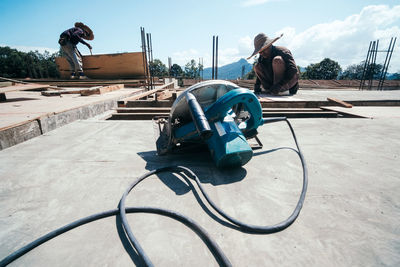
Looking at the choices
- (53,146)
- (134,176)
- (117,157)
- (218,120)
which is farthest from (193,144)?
(53,146)

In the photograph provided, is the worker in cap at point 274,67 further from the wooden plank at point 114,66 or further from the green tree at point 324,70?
the green tree at point 324,70

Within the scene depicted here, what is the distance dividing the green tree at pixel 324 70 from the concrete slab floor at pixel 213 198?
205ft

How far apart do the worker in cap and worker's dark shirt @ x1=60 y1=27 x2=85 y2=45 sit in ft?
30.0

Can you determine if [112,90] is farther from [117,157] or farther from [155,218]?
[155,218]

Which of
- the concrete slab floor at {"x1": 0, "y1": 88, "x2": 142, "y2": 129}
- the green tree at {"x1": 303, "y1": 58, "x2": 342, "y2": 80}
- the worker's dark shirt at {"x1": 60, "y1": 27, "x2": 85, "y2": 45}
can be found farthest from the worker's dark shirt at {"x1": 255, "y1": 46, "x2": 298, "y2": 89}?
the green tree at {"x1": 303, "y1": 58, "x2": 342, "y2": 80}

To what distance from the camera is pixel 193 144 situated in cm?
220

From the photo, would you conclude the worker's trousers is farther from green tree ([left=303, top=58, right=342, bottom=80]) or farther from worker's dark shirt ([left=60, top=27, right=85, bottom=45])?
green tree ([left=303, top=58, right=342, bottom=80])

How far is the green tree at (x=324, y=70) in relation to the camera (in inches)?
2068

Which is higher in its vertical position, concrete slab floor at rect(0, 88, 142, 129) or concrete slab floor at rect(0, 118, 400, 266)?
concrete slab floor at rect(0, 88, 142, 129)

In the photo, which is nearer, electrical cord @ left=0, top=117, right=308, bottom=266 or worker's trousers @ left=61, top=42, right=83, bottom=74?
electrical cord @ left=0, top=117, right=308, bottom=266

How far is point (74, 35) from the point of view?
9250mm

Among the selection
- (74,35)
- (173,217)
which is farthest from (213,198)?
(74,35)

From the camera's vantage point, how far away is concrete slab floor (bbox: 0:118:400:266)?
0.99m

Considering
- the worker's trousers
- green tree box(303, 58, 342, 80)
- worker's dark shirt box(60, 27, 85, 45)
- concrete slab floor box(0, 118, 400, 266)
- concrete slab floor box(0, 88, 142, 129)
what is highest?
green tree box(303, 58, 342, 80)
